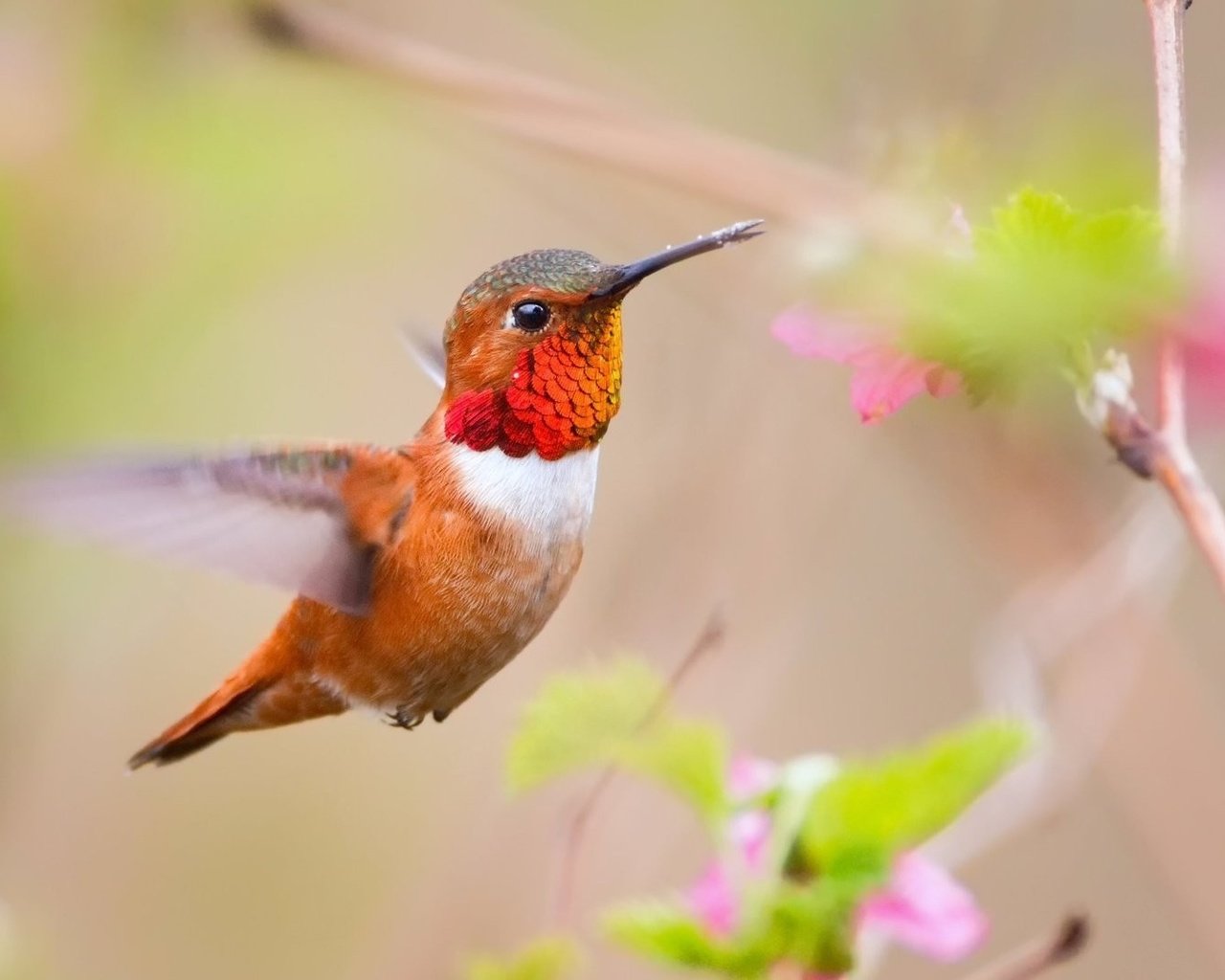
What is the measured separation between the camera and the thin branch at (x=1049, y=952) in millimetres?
878

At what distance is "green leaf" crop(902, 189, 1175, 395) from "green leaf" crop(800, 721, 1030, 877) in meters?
0.22

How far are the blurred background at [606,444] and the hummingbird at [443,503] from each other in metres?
0.21

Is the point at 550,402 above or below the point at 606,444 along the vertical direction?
above

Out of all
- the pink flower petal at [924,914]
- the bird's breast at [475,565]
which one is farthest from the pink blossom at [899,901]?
the bird's breast at [475,565]

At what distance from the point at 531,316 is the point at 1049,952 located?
565mm

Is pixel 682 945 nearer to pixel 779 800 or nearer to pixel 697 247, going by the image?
pixel 779 800

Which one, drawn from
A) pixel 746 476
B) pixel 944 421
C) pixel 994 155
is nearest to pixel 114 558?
pixel 746 476

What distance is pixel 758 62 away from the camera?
9.45 feet

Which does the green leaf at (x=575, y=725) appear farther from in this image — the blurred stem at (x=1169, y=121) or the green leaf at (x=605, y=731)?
the blurred stem at (x=1169, y=121)

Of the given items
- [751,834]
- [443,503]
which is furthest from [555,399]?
[751,834]

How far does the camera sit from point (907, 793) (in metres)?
0.98

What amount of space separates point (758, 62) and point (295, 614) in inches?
69.8

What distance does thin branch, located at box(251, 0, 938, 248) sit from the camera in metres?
1.37

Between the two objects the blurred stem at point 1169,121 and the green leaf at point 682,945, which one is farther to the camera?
the green leaf at point 682,945
